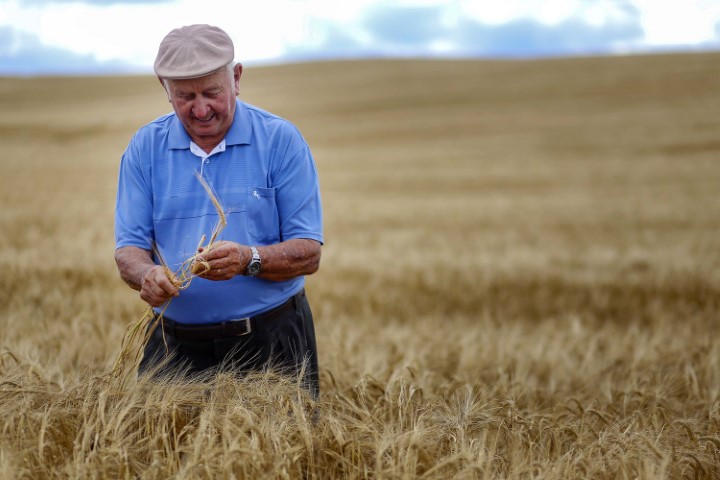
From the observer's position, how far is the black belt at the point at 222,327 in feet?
9.34

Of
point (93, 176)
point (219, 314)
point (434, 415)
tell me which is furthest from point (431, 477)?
point (93, 176)

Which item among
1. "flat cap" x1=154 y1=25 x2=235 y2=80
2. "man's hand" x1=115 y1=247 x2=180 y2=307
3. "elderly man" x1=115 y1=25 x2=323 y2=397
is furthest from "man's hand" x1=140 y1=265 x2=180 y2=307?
"flat cap" x1=154 y1=25 x2=235 y2=80

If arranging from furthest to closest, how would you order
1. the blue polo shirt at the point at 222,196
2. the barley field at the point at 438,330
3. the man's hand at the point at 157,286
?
the blue polo shirt at the point at 222,196 < the man's hand at the point at 157,286 < the barley field at the point at 438,330

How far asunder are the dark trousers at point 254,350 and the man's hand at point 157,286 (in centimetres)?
38

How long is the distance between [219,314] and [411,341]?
9.66 feet

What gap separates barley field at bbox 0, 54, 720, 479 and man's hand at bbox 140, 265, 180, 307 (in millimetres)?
281

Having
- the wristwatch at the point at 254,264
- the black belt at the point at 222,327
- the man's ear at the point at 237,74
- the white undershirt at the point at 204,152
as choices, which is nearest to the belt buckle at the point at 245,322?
the black belt at the point at 222,327

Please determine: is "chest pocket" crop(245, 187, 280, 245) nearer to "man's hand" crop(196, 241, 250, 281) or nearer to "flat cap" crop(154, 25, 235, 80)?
"man's hand" crop(196, 241, 250, 281)

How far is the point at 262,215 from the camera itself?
2785 millimetres

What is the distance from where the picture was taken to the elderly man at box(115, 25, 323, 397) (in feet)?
8.76

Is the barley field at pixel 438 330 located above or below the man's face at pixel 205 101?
below

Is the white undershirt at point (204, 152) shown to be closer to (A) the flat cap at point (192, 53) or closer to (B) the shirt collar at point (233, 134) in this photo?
(B) the shirt collar at point (233, 134)

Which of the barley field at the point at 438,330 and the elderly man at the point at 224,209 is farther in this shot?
the elderly man at the point at 224,209

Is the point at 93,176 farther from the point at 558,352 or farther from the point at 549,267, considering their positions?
the point at 558,352
